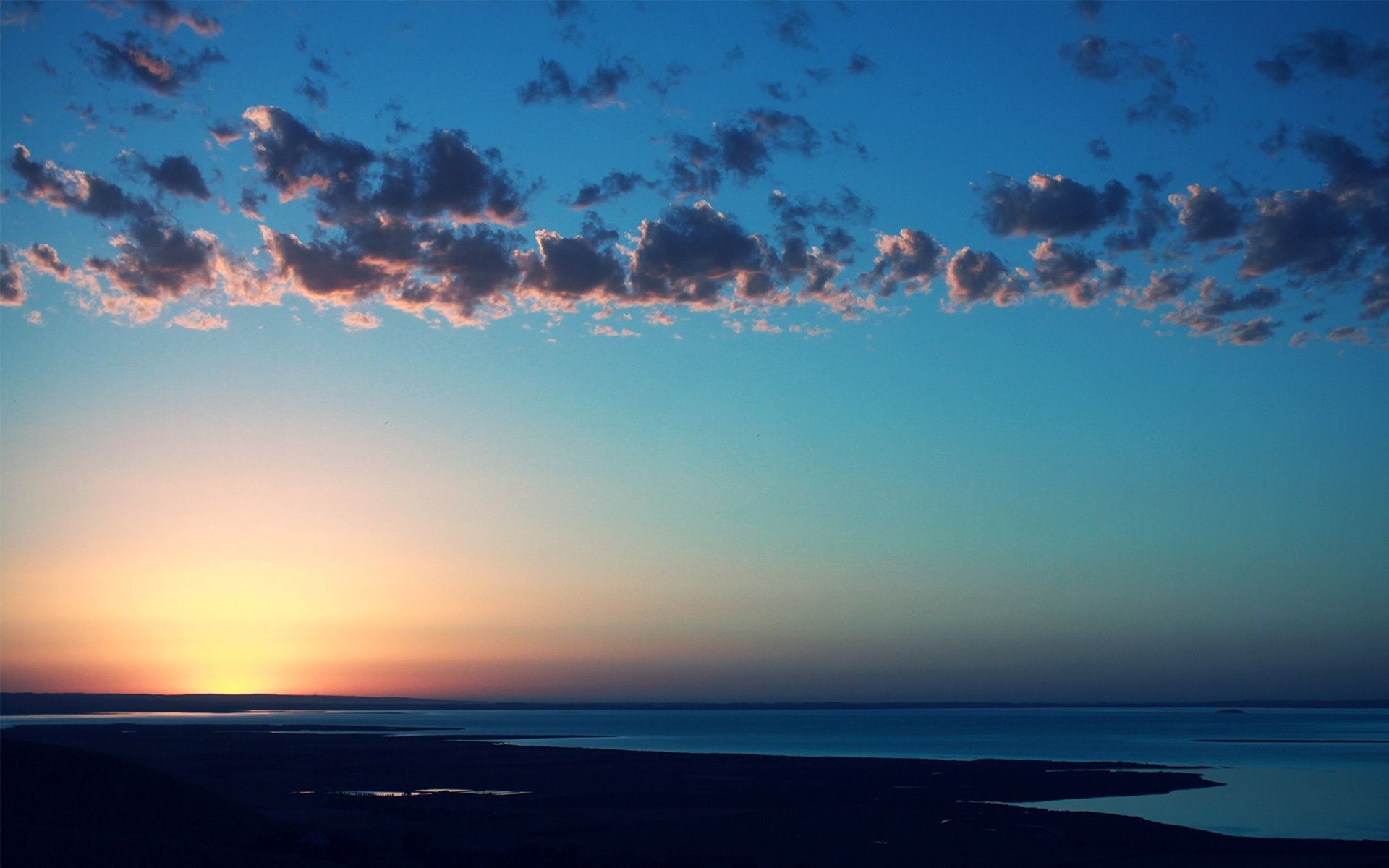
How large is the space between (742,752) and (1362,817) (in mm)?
46912

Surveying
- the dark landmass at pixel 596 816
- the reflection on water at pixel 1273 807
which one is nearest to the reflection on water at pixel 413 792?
the dark landmass at pixel 596 816

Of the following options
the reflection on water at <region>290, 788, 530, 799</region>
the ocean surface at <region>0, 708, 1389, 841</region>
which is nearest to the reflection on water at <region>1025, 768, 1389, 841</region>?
the ocean surface at <region>0, 708, 1389, 841</region>

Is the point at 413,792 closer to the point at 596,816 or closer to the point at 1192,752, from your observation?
the point at 596,816

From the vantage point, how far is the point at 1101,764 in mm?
70438

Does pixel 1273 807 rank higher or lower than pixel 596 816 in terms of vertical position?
lower

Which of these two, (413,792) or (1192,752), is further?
(1192,752)

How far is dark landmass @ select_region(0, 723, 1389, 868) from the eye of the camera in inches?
1118

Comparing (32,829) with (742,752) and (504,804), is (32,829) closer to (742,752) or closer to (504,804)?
(504,804)

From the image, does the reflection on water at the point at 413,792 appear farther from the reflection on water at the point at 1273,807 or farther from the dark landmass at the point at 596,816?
the reflection on water at the point at 1273,807

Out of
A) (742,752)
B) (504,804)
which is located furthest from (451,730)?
(504,804)

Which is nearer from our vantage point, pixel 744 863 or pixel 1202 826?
pixel 744 863

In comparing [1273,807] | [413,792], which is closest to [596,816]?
[413,792]

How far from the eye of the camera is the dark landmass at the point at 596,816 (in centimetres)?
2841

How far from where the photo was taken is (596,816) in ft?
142
